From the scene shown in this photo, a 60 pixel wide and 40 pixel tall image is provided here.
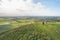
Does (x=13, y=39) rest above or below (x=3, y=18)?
below


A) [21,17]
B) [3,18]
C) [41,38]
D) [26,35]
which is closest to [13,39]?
[26,35]

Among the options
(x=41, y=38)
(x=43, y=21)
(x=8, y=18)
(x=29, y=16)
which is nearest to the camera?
(x=41, y=38)

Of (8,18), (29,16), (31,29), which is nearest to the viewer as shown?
(31,29)

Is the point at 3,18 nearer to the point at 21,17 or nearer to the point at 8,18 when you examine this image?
the point at 8,18

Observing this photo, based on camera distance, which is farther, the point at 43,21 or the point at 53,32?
the point at 43,21

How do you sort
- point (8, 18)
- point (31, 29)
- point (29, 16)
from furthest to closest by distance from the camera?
point (8, 18)
point (29, 16)
point (31, 29)

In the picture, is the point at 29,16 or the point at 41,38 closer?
the point at 41,38

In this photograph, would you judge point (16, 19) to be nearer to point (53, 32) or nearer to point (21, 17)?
point (21, 17)

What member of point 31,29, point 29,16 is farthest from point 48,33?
point 29,16

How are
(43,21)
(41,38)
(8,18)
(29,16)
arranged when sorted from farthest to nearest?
(8,18) → (29,16) → (43,21) → (41,38)
